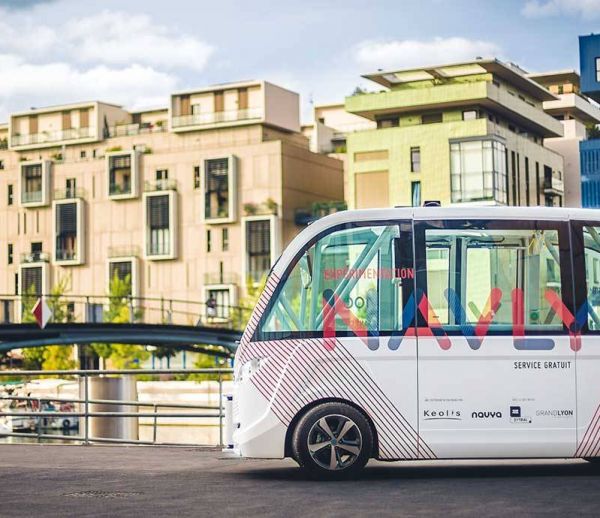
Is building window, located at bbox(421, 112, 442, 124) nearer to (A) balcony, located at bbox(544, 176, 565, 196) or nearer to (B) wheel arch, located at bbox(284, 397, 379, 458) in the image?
(A) balcony, located at bbox(544, 176, 565, 196)

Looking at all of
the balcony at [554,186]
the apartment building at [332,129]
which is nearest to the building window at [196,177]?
the apartment building at [332,129]

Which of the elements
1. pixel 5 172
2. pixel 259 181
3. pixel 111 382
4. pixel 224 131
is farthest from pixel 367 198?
pixel 111 382

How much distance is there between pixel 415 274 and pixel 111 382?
20684 millimetres

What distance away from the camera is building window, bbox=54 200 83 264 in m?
114

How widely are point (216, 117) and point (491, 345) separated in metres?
103

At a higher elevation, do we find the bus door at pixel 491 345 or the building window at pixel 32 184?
the building window at pixel 32 184

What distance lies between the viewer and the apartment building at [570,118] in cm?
10012

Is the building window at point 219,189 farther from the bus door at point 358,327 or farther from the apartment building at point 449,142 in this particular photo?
the bus door at point 358,327

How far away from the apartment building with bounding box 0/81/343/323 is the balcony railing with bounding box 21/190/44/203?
0.35ft

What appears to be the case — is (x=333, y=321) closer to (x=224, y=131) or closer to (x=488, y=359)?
(x=488, y=359)

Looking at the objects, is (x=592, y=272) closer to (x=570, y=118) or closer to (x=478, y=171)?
(x=478, y=171)

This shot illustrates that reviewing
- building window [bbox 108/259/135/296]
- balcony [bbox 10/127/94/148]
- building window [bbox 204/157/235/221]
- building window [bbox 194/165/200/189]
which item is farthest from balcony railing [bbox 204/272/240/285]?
balcony [bbox 10/127/94/148]

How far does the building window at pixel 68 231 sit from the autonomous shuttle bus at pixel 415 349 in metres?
101

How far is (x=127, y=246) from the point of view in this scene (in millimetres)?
111562
